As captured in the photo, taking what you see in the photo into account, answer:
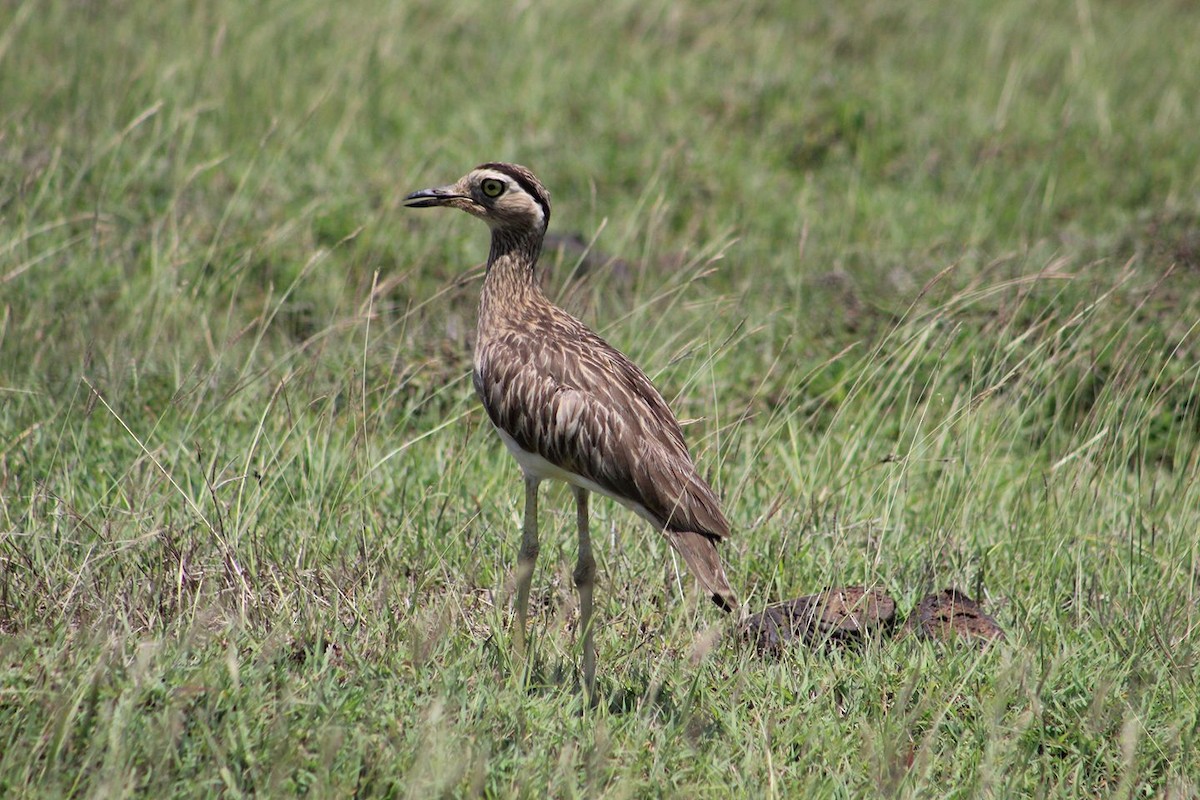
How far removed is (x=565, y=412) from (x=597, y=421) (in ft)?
0.37

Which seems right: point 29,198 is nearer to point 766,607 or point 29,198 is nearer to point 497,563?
point 497,563

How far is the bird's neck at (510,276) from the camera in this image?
193 inches

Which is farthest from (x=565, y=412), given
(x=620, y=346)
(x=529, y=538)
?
(x=620, y=346)

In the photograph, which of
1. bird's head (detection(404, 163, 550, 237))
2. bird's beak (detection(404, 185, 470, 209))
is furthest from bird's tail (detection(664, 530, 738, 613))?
bird's beak (detection(404, 185, 470, 209))

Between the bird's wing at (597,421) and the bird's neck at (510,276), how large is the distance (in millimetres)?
218

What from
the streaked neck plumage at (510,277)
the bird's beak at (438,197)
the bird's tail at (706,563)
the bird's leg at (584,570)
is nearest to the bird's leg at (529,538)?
the bird's leg at (584,570)

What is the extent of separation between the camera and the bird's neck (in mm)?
4891

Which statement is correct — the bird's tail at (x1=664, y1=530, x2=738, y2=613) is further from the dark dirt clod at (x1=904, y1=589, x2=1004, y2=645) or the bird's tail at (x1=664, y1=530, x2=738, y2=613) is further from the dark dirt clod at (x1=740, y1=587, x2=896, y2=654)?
the dark dirt clod at (x1=904, y1=589, x2=1004, y2=645)

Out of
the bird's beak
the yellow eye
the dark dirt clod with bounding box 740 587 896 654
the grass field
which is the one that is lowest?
the dark dirt clod with bounding box 740 587 896 654

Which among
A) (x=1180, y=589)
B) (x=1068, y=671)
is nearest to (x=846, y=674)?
(x=1068, y=671)

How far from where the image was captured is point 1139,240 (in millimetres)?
7828

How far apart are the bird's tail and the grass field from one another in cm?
29

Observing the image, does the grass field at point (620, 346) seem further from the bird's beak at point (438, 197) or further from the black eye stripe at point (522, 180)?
the black eye stripe at point (522, 180)

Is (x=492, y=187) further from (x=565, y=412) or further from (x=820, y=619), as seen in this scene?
(x=820, y=619)
